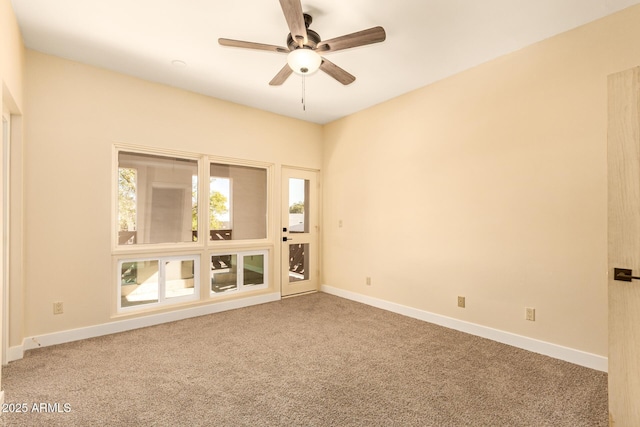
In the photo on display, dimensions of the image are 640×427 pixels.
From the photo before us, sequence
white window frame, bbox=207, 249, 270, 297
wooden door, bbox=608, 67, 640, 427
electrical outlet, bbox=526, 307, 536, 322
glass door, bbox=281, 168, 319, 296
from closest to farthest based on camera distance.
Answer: wooden door, bbox=608, 67, 640, 427, electrical outlet, bbox=526, 307, 536, 322, white window frame, bbox=207, 249, 270, 297, glass door, bbox=281, 168, 319, 296

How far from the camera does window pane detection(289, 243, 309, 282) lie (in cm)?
515

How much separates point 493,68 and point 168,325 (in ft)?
15.1

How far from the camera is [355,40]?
230 centimetres

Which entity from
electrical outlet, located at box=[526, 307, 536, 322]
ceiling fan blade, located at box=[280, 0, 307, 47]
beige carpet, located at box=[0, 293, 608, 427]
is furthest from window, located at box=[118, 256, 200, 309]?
electrical outlet, located at box=[526, 307, 536, 322]

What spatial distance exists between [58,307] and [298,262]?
3092mm

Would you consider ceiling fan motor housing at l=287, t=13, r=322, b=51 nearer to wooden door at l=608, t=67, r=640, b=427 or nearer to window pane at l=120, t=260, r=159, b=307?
wooden door at l=608, t=67, r=640, b=427

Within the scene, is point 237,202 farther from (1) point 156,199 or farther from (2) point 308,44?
(2) point 308,44

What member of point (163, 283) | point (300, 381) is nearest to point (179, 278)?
point (163, 283)

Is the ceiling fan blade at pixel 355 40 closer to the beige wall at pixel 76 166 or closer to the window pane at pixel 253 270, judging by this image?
the beige wall at pixel 76 166

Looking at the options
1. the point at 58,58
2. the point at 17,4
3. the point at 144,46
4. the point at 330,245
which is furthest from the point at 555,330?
the point at 58,58

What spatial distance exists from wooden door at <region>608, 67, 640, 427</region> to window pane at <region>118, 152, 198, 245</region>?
412 centimetres

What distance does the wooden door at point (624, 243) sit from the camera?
176 cm

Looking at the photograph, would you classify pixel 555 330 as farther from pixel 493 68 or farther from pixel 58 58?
pixel 58 58

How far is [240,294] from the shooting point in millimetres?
4453
